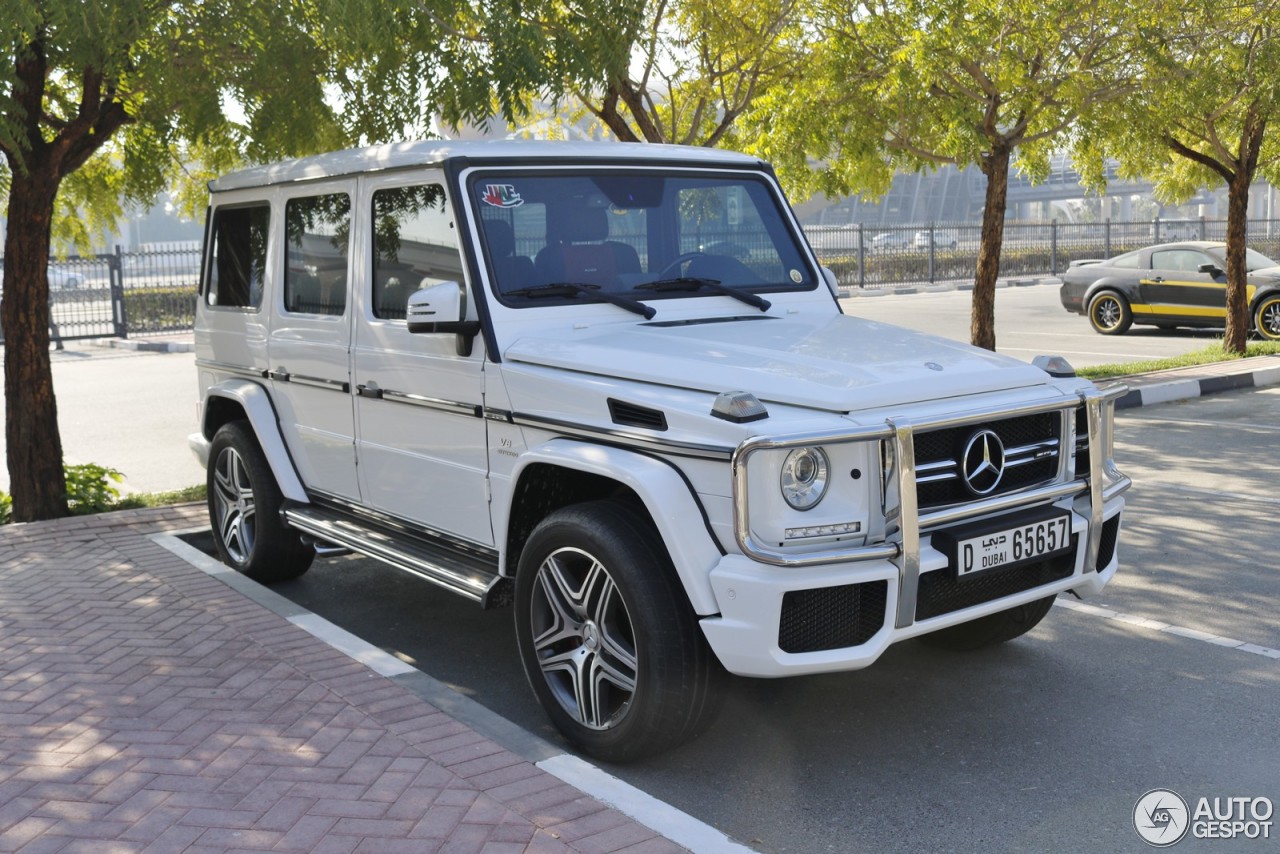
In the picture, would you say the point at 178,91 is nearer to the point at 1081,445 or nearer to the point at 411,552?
the point at 411,552

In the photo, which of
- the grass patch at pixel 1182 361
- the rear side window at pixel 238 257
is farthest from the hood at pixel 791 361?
the grass patch at pixel 1182 361

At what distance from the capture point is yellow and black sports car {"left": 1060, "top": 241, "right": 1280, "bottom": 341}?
18328mm

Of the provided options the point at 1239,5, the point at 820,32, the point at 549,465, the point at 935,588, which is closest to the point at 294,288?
the point at 549,465

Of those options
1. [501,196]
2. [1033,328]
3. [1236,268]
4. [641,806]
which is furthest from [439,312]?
[1033,328]

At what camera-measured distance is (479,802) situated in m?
3.84

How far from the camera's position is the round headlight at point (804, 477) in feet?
12.8

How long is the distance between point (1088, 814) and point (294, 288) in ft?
14.1

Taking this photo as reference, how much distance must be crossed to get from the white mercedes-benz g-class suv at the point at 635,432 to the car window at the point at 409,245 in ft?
0.05

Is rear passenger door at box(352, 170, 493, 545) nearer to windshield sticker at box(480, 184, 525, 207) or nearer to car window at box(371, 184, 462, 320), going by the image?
car window at box(371, 184, 462, 320)

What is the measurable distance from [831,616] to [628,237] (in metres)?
2.04

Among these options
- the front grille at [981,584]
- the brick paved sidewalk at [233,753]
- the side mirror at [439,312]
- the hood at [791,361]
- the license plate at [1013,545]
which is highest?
the side mirror at [439,312]

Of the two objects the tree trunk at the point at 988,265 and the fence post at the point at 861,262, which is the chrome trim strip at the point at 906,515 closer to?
the tree trunk at the point at 988,265

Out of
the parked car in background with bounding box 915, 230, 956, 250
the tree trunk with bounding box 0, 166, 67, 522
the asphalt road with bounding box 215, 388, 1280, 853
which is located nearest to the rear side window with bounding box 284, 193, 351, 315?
the asphalt road with bounding box 215, 388, 1280, 853

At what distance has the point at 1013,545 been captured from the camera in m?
4.25
